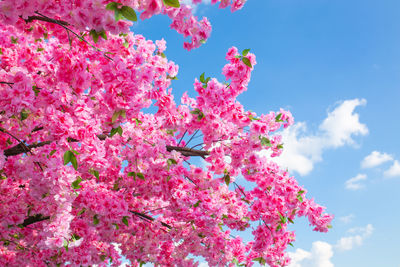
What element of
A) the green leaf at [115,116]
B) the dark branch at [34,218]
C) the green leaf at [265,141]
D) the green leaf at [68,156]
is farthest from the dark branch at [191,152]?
the dark branch at [34,218]

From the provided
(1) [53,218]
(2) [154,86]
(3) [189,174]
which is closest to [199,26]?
(2) [154,86]

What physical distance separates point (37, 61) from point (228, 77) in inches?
154

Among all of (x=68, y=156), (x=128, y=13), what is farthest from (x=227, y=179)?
(x=128, y=13)

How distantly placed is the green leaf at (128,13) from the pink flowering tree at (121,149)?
11mm

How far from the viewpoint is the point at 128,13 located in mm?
3055

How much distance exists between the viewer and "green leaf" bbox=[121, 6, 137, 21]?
9.95 ft

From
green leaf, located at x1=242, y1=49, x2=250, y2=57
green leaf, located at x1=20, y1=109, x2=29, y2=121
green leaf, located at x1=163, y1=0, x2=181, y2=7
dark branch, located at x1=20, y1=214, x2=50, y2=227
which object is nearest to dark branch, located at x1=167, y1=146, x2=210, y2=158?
green leaf, located at x1=242, y1=49, x2=250, y2=57

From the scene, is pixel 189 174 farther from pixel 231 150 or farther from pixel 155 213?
pixel 155 213

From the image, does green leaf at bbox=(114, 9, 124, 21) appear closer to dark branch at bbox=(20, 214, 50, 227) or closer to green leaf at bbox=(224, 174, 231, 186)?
green leaf at bbox=(224, 174, 231, 186)

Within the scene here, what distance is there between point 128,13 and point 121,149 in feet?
17.1

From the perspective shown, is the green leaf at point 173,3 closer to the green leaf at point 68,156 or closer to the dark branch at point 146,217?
the green leaf at point 68,156

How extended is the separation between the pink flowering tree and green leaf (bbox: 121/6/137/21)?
1cm

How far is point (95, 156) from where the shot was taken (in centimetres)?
489

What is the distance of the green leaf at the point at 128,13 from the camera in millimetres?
3033
